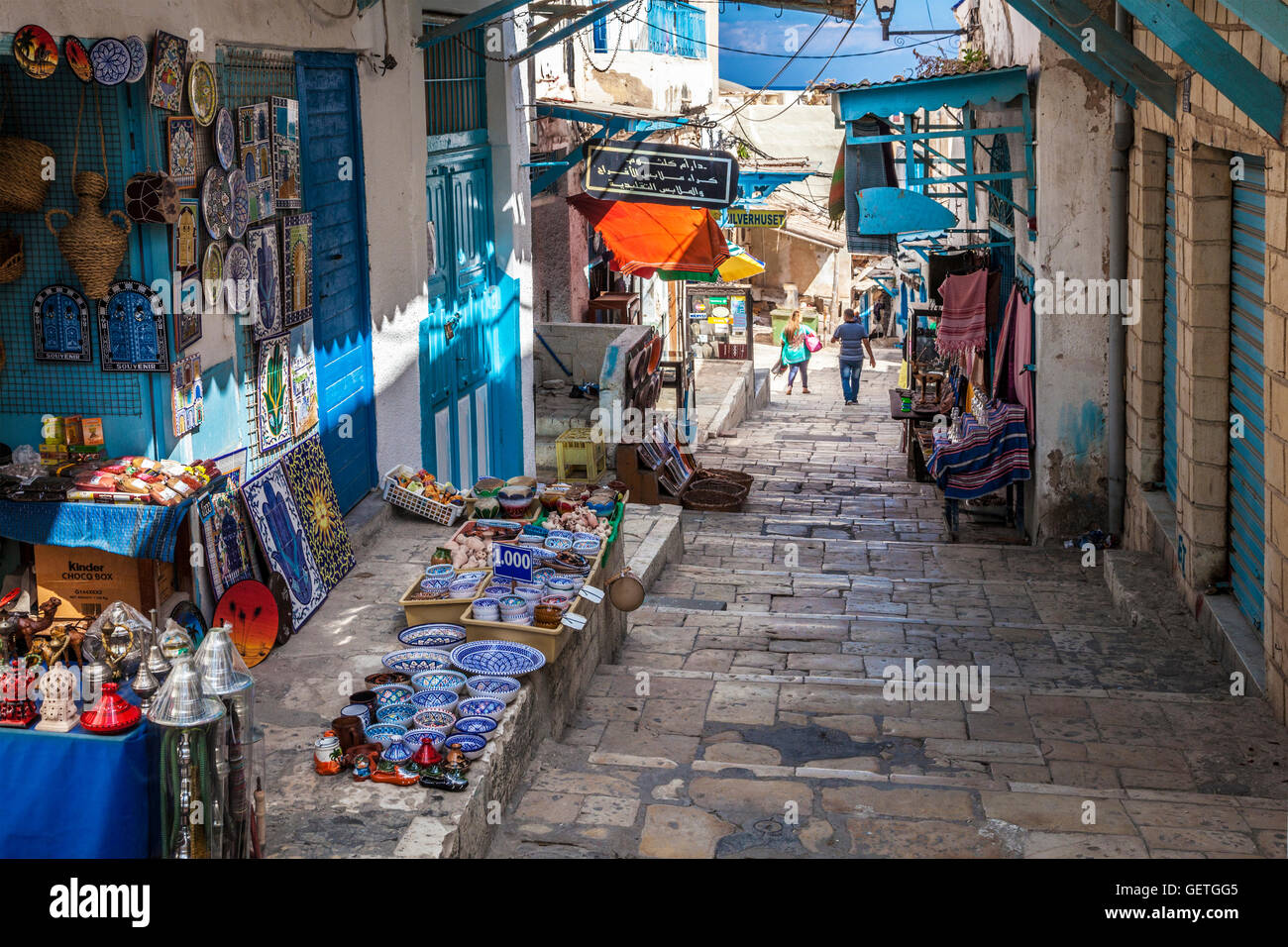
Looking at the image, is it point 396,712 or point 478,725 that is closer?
point 478,725

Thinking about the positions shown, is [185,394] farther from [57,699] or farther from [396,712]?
[57,699]

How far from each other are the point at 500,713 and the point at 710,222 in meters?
11.3

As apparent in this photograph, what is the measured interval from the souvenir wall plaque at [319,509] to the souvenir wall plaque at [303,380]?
5.0 inches

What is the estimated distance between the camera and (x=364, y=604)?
748 cm

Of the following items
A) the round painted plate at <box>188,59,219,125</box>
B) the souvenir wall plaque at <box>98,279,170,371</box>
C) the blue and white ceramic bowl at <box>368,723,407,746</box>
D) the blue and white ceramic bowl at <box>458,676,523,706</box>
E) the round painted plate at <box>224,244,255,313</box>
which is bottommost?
the blue and white ceramic bowl at <box>368,723,407,746</box>

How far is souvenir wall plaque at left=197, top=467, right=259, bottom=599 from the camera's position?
6.41 meters

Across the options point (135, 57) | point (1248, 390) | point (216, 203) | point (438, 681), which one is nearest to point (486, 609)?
point (438, 681)

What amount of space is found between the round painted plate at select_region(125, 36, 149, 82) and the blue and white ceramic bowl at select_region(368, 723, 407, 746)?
2912 mm

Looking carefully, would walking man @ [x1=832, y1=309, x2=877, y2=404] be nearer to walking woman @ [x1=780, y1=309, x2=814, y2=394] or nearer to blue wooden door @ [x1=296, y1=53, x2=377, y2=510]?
walking woman @ [x1=780, y1=309, x2=814, y2=394]

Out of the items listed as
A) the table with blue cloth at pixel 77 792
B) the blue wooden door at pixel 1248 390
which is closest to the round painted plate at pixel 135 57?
the table with blue cloth at pixel 77 792

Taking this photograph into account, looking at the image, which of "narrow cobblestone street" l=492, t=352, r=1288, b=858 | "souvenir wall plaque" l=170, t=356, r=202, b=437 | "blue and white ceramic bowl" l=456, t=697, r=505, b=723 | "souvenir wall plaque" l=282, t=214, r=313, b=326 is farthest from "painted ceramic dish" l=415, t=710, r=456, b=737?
"souvenir wall plaque" l=282, t=214, r=313, b=326

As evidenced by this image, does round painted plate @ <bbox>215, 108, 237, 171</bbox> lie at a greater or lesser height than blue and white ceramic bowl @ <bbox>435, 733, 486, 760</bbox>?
greater

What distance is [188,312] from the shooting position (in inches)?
245

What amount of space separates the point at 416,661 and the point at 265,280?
90.7 inches
